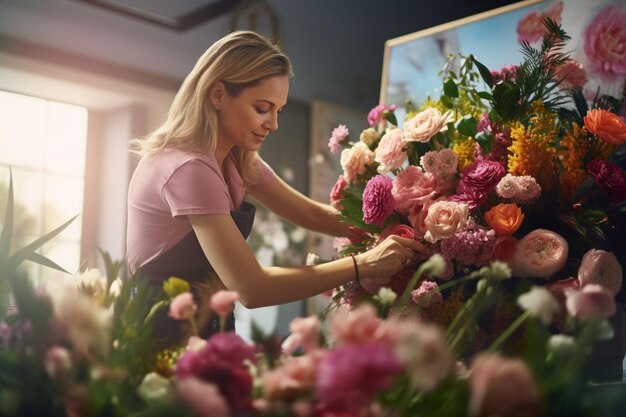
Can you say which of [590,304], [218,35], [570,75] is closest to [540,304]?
[590,304]

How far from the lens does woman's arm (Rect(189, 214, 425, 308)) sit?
1156mm

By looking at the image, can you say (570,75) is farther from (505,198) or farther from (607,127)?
(505,198)

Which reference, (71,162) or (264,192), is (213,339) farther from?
(71,162)

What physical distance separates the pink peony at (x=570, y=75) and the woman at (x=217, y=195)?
1.41 feet

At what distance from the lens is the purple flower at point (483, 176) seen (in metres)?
1.13

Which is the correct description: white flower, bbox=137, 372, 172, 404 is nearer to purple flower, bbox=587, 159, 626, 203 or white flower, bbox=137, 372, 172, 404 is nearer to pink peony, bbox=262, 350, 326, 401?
pink peony, bbox=262, 350, 326, 401

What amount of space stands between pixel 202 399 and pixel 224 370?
2.7 inches

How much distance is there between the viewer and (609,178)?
3.70 feet

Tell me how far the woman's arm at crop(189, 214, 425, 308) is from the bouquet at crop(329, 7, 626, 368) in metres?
0.04

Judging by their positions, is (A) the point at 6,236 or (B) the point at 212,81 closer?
(A) the point at 6,236

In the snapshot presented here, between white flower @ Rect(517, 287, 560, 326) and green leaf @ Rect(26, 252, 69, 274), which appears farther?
green leaf @ Rect(26, 252, 69, 274)

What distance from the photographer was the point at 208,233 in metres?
1.16

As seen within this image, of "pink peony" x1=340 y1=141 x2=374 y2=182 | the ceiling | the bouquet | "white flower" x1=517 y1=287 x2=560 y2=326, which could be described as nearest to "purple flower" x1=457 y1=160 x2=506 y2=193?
the bouquet

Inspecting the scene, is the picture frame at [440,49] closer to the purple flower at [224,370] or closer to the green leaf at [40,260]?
the green leaf at [40,260]
